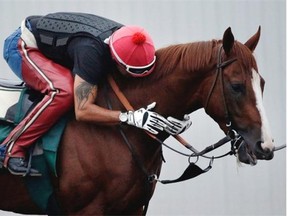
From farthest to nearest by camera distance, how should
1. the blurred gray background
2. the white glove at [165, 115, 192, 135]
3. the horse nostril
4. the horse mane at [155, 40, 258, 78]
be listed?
the blurred gray background, the white glove at [165, 115, 192, 135], the horse mane at [155, 40, 258, 78], the horse nostril

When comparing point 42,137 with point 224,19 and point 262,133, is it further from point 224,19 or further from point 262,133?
point 224,19

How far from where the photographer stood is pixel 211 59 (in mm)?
3227

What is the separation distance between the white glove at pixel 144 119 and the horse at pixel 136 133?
11 centimetres

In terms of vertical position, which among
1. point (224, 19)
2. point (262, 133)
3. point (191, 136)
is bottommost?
point (191, 136)

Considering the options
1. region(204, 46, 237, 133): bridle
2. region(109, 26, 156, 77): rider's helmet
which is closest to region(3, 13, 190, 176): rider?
region(109, 26, 156, 77): rider's helmet

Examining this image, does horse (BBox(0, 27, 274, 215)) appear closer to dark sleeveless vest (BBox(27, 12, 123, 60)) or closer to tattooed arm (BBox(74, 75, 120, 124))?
tattooed arm (BBox(74, 75, 120, 124))

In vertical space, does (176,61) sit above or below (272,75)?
above

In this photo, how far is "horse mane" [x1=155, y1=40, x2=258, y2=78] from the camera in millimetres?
3177

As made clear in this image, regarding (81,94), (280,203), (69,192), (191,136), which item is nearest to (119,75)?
(81,94)

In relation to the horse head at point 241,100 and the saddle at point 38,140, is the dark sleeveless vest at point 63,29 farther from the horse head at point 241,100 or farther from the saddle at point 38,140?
the horse head at point 241,100

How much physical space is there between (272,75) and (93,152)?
6.39 feet

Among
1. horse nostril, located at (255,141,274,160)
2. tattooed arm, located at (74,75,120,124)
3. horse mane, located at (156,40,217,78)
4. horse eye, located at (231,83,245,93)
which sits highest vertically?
horse mane, located at (156,40,217,78)

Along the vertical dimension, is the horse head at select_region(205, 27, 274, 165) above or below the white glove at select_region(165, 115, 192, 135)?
above

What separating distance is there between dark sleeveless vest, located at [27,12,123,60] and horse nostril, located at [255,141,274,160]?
0.78 m
